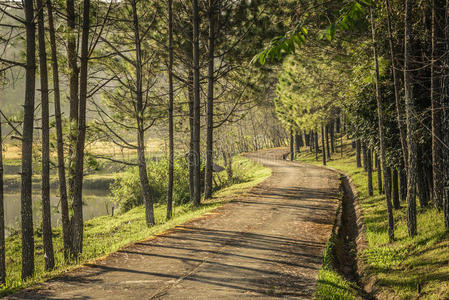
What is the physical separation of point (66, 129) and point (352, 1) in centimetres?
971

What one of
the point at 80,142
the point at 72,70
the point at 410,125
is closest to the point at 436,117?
the point at 410,125

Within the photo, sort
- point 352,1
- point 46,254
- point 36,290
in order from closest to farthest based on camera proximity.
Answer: point 352,1 → point 36,290 → point 46,254

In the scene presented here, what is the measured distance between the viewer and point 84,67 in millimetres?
10336

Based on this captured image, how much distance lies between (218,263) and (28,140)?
6.10 m

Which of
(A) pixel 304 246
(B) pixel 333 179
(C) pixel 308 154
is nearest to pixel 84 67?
(A) pixel 304 246

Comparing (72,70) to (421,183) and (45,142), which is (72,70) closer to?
(45,142)

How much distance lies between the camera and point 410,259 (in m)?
7.03

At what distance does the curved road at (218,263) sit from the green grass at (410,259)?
1263 mm

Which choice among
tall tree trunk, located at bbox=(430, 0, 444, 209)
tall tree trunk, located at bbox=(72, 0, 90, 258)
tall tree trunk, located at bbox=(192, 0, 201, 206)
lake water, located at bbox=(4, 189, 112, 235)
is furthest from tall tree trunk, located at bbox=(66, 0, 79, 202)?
lake water, located at bbox=(4, 189, 112, 235)

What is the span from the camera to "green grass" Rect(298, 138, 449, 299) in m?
5.66

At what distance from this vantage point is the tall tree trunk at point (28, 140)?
28.8 feet

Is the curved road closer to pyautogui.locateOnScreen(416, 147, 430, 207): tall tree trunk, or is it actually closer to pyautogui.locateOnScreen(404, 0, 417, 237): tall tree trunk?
pyautogui.locateOnScreen(404, 0, 417, 237): tall tree trunk

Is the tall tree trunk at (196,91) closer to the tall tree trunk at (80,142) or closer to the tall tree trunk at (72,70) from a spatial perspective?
the tall tree trunk at (72,70)

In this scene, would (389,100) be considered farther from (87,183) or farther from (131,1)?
(87,183)
